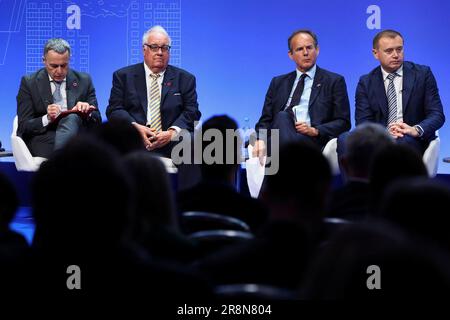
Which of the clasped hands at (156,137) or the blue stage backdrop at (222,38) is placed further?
the blue stage backdrop at (222,38)

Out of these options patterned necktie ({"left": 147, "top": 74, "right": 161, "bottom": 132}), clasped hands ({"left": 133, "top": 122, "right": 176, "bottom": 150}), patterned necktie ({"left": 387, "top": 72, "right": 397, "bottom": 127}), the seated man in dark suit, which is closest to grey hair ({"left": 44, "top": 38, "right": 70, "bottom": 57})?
the seated man in dark suit

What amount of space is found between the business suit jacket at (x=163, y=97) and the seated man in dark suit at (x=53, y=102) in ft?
0.76

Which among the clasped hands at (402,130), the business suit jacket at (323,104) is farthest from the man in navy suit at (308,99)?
the clasped hands at (402,130)

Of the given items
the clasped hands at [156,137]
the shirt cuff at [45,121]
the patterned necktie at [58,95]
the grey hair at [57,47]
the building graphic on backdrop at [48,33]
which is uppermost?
the building graphic on backdrop at [48,33]

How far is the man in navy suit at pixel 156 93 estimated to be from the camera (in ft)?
20.1

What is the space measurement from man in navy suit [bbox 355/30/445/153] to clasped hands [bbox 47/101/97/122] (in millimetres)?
2005

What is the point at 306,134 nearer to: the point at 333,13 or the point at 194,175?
the point at 194,175

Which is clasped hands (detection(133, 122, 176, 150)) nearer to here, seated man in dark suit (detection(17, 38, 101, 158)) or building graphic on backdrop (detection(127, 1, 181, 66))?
seated man in dark suit (detection(17, 38, 101, 158))

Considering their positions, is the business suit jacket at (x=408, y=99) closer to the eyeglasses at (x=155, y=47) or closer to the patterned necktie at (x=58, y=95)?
the eyeglasses at (x=155, y=47)

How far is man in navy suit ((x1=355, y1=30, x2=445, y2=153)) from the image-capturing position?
5.93 meters

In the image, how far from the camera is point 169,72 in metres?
6.26

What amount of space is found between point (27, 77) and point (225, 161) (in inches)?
145
